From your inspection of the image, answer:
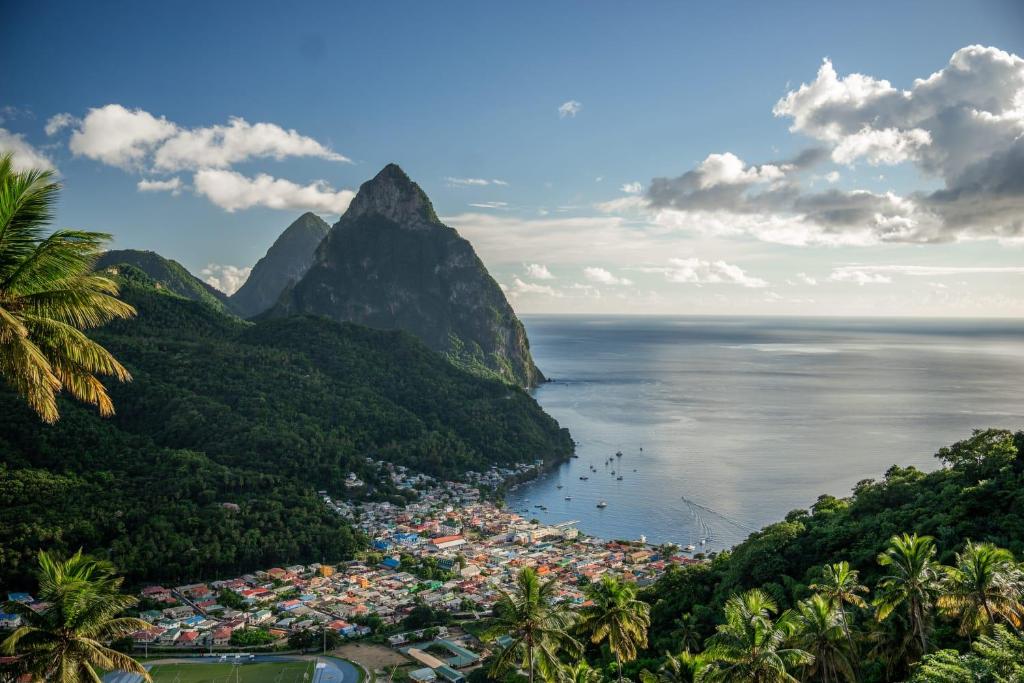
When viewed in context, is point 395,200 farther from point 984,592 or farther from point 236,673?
point 984,592

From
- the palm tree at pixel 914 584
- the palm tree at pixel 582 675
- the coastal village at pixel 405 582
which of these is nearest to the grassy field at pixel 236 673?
the coastal village at pixel 405 582

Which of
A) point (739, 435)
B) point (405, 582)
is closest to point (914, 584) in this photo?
point (405, 582)

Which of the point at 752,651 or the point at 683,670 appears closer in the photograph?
the point at 752,651

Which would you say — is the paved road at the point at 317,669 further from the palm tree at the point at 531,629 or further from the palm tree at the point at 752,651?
the palm tree at the point at 752,651

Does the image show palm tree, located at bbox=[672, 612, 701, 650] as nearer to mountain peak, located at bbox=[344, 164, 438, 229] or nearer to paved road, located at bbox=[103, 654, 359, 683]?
paved road, located at bbox=[103, 654, 359, 683]

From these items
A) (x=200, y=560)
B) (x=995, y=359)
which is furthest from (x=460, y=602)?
(x=995, y=359)

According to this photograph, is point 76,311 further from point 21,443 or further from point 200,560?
point 21,443
